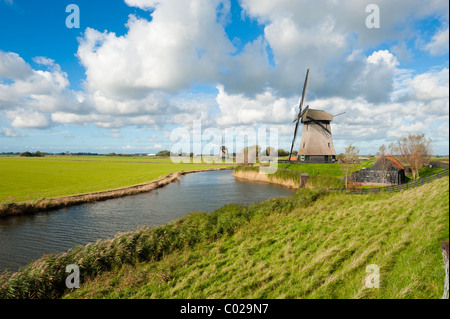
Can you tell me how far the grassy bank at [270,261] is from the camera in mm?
4867

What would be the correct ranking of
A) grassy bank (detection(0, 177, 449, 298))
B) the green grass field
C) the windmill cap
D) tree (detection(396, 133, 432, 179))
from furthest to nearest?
the windmill cap
the green grass field
tree (detection(396, 133, 432, 179))
grassy bank (detection(0, 177, 449, 298))

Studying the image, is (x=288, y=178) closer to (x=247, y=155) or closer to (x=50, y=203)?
(x=50, y=203)

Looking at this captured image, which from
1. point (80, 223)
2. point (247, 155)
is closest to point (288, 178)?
point (80, 223)

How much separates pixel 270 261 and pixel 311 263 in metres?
1.28

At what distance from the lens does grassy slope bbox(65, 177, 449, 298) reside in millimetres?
4684

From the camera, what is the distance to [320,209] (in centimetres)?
1269

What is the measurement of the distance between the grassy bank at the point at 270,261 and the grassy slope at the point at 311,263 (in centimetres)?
2

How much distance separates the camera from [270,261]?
6.82 meters

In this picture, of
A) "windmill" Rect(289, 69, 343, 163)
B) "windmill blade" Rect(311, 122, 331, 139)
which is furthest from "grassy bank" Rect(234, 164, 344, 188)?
"windmill blade" Rect(311, 122, 331, 139)

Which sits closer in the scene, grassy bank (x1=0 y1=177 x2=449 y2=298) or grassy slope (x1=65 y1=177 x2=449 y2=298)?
grassy slope (x1=65 y1=177 x2=449 y2=298)

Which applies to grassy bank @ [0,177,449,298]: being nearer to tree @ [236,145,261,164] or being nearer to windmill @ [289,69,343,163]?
windmill @ [289,69,343,163]

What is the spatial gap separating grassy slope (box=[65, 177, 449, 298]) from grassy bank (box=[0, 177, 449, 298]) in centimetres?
2

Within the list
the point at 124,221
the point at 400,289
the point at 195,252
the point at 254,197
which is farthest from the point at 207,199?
the point at 400,289

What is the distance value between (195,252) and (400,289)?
21.0 ft
